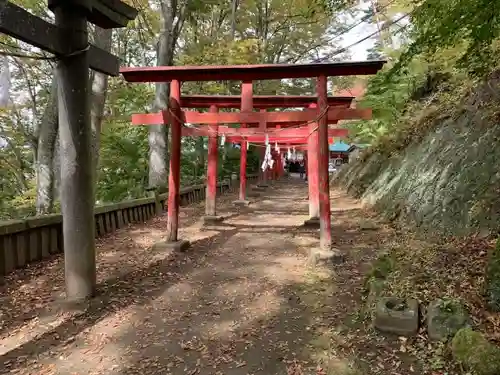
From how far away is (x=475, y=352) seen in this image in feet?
9.79

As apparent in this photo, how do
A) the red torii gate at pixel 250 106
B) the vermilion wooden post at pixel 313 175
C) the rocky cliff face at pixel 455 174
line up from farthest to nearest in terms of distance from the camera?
the vermilion wooden post at pixel 313 175 < the red torii gate at pixel 250 106 < the rocky cliff face at pixel 455 174

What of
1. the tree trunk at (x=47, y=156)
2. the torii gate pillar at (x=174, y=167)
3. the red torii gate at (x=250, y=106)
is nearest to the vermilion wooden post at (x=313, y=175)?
the red torii gate at (x=250, y=106)

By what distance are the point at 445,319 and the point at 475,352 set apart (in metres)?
0.56

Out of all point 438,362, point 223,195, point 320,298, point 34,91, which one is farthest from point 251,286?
Result: point 34,91

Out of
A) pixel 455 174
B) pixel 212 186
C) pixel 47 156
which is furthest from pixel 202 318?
pixel 47 156

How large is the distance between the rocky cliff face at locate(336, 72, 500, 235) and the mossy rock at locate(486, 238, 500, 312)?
1.21 meters

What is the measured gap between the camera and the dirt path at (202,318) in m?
3.46

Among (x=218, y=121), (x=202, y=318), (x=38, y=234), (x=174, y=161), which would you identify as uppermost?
(x=218, y=121)

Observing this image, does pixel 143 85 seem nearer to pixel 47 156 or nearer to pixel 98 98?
pixel 98 98

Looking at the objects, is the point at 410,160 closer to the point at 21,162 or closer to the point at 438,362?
the point at 438,362

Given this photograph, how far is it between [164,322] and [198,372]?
106cm

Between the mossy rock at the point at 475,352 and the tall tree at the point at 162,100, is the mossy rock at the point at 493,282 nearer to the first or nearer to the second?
the mossy rock at the point at 475,352

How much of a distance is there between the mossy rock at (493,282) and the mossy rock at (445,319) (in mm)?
241

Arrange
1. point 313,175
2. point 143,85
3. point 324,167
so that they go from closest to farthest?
point 324,167 < point 313,175 < point 143,85
